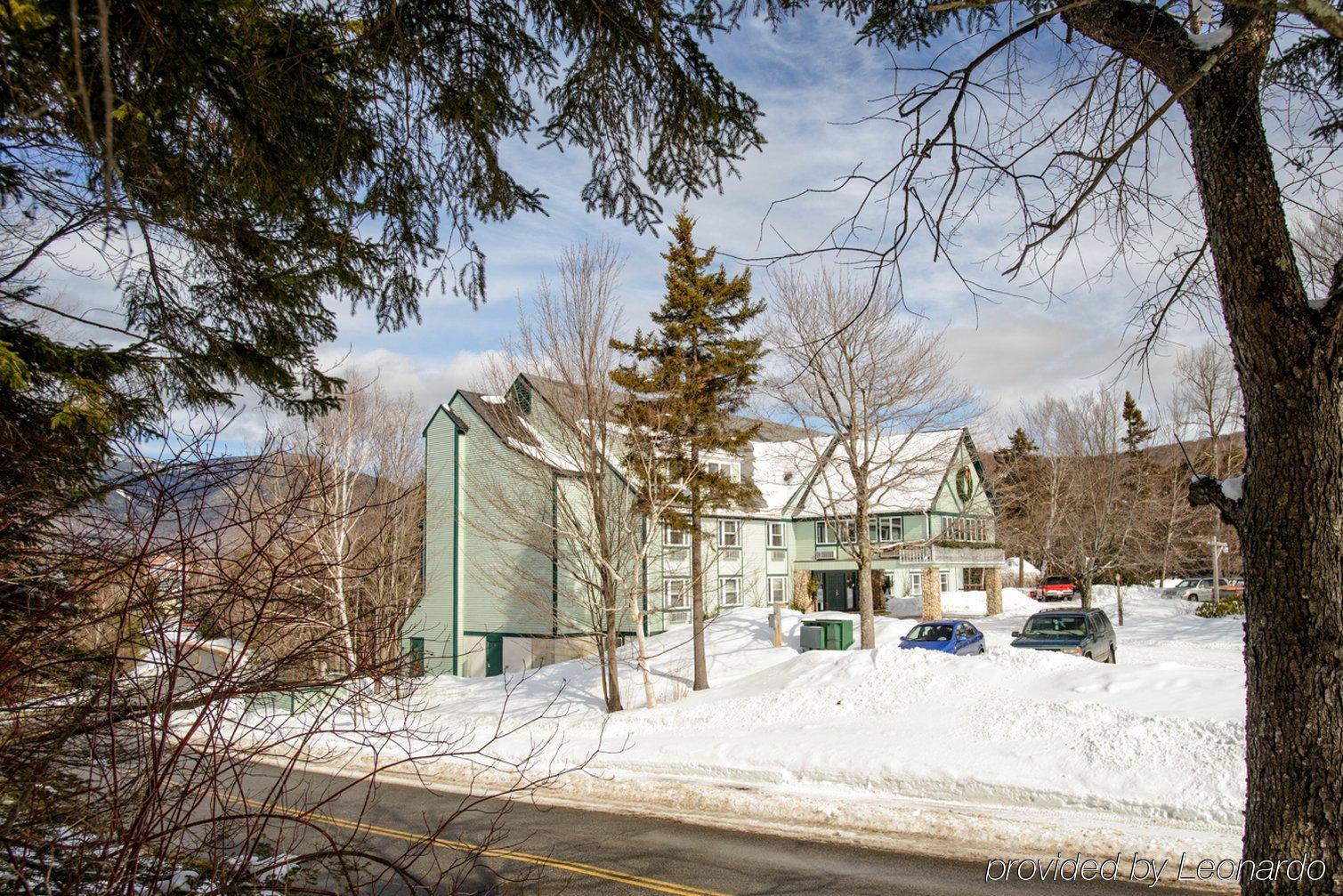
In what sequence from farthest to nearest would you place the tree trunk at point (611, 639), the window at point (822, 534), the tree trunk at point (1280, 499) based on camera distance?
1. the window at point (822, 534)
2. the tree trunk at point (611, 639)
3. the tree trunk at point (1280, 499)

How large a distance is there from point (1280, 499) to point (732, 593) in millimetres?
35382

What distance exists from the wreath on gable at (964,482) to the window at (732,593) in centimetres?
1434

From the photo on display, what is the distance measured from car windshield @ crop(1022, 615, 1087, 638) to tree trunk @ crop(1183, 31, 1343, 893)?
1974cm

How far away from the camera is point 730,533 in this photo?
38750 millimetres

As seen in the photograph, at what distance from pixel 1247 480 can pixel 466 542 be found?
1242 inches

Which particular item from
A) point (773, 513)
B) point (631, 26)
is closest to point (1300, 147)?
point (631, 26)

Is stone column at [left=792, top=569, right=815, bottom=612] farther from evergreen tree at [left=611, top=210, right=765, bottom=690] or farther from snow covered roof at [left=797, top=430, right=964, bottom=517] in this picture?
evergreen tree at [left=611, top=210, right=765, bottom=690]

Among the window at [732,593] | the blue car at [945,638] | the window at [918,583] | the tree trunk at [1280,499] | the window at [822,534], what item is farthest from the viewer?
the window at [918,583]

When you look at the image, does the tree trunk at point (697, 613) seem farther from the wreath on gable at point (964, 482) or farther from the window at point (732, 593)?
the wreath on gable at point (964, 482)

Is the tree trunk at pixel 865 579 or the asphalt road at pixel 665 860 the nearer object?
the asphalt road at pixel 665 860

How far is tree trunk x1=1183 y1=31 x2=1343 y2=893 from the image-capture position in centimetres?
395

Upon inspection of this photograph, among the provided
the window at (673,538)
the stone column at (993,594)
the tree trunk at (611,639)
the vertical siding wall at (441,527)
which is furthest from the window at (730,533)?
the tree trunk at (611,639)

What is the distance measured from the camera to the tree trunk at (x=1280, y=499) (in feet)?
13.0

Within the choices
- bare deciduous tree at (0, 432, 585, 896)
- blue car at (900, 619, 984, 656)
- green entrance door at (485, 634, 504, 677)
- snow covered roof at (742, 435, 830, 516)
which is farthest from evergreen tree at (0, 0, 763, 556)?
snow covered roof at (742, 435, 830, 516)
